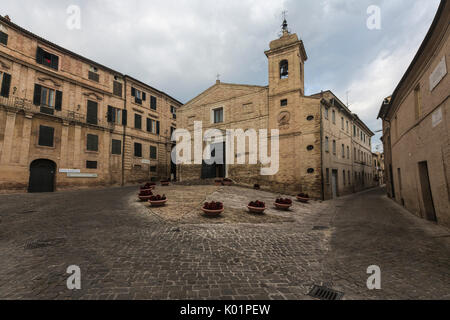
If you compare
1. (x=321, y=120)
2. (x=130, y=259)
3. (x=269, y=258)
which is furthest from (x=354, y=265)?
(x=321, y=120)

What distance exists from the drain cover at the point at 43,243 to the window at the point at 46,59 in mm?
20785

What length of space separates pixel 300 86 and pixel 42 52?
2442 cm

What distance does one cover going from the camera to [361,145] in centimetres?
2988

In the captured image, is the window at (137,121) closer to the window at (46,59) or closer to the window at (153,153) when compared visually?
the window at (153,153)

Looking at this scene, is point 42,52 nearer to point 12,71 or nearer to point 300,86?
point 12,71

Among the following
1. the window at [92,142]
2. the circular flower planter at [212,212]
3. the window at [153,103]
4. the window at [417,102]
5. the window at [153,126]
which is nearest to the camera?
the circular flower planter at [212,212]

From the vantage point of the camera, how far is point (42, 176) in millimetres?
17766

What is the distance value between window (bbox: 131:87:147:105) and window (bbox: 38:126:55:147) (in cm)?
1024

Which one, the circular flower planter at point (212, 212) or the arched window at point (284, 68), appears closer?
the circular flower planter at point (212, 212)

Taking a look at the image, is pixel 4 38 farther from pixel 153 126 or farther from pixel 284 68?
pixel 284 68

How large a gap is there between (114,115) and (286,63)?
20227 millimetres

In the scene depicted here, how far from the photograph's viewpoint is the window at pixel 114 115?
23358mm

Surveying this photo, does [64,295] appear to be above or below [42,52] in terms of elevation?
below

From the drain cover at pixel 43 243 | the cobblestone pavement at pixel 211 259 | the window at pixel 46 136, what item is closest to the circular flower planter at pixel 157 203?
the cobblestone pavement at pixel 211 259
